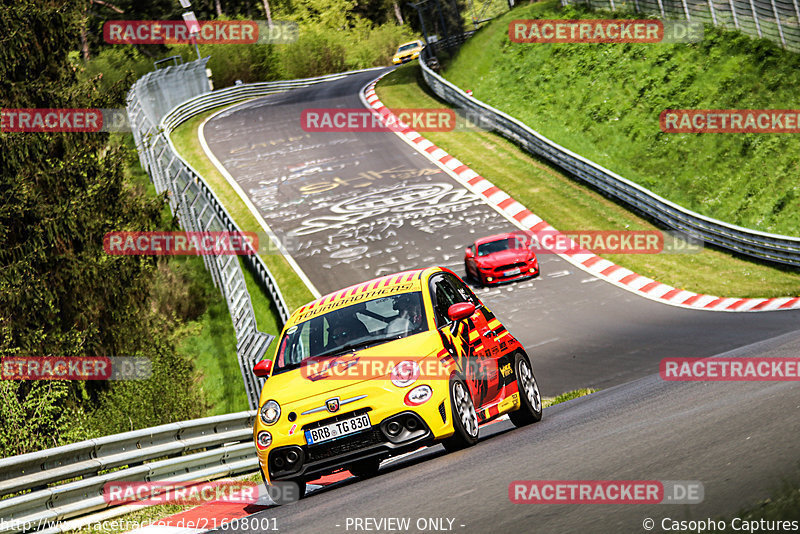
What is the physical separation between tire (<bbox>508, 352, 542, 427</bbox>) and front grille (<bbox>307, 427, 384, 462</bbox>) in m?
2.18

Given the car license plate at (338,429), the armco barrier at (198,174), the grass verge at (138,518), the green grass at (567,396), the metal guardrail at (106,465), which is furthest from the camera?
the armco barrier at (198,174)

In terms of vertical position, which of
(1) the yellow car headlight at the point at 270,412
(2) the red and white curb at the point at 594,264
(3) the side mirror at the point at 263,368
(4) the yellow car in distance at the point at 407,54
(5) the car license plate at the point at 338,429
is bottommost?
(2) the red and white curb at the point at 594,264

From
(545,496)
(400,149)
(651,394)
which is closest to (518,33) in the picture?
(400,149)

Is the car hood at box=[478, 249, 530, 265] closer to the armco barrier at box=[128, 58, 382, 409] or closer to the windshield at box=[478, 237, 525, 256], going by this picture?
the windshield at box=[478, 237, 525, 256]

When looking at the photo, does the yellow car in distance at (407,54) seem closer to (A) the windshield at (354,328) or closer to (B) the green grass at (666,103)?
(B) the green grass at (666,103)

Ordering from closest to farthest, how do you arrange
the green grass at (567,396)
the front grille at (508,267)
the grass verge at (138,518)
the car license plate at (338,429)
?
the car license plate at (338,429)
the grass verge at (138,518)
the green grass at (567,396)
the front grille at (508,267)

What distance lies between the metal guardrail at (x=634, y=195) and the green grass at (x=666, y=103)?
128 centimetres

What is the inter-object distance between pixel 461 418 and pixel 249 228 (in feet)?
79.9

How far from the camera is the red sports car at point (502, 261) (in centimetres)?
2436

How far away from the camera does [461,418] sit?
8539 millimetres

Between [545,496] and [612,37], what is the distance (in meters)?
36.9

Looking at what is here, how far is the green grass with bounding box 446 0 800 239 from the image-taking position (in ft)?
95.2

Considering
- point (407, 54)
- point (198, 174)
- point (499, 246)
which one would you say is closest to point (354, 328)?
point (499, 246)

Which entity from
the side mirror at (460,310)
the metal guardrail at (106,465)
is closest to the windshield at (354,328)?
the side mirror at (460,310)
